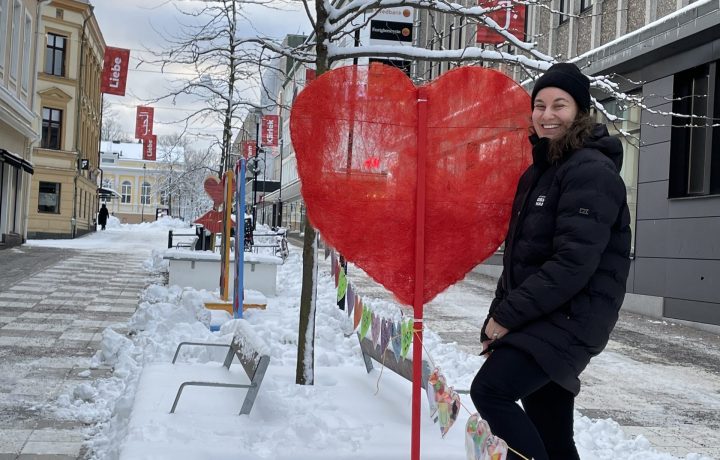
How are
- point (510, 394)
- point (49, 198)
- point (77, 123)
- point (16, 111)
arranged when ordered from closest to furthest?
1. point (510, 394)
2. point (16, 111)
3. point (49, 198)
4. point (77, 123)

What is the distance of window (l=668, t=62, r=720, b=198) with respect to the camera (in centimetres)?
1237

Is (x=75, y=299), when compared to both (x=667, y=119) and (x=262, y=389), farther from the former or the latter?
(x=667, y=119)

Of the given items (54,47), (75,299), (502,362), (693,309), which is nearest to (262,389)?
(502,362)

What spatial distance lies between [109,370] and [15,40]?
21.2 m

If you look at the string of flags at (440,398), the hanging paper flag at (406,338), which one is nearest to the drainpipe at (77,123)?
the string of flags at (440,398)

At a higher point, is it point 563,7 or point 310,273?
point 563,7

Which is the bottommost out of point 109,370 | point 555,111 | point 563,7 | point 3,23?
point 109,370

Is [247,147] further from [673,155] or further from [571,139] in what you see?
[571,139]

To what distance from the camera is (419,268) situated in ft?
10.4

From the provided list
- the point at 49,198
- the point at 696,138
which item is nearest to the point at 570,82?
the point at 696,138

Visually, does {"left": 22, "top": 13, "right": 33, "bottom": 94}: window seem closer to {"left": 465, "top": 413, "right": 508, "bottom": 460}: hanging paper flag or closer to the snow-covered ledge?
the snow-covered ledge

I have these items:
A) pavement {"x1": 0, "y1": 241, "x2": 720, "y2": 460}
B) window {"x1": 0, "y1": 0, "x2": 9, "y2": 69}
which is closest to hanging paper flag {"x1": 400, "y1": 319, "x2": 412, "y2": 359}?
pavement {"x1": 0, "y1": 241, "x2": 720, "y2": 460}

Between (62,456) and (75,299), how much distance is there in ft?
26.7

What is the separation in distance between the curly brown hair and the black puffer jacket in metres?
0.03
